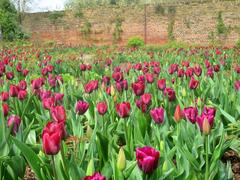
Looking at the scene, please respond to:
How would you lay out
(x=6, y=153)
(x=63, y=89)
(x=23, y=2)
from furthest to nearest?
(x=23, y=2) → (x=63, y=89) → (x=6, y=153)

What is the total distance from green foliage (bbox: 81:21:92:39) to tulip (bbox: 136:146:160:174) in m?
21.1

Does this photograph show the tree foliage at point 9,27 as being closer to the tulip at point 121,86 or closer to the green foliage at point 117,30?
the green foliage at point 117,30

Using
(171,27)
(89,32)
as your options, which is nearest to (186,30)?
(171,27)

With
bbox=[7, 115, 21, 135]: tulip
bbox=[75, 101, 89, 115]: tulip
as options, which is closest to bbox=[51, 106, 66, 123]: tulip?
bbox=[7, 115, 21, 135]: tulip

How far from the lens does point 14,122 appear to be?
6.49ft

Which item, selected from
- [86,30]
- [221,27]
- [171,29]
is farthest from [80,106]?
[86,30]

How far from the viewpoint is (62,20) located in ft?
75.1

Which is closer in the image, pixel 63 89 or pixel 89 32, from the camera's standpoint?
pixel 63 89

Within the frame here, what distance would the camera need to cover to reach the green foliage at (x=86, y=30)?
72.9 ft

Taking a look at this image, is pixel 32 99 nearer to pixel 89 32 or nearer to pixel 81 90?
pixel 81 90

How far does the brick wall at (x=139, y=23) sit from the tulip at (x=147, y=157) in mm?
18588

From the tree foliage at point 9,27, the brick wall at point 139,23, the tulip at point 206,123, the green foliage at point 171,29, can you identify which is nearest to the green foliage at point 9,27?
the tree foliage at point 9,27

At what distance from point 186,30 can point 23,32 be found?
900cm

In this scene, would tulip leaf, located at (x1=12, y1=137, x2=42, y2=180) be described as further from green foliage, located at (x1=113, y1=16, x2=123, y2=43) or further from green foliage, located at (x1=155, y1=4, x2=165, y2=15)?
green foliage, located at (x1=113, y1=16, x2=123, y2=43)
